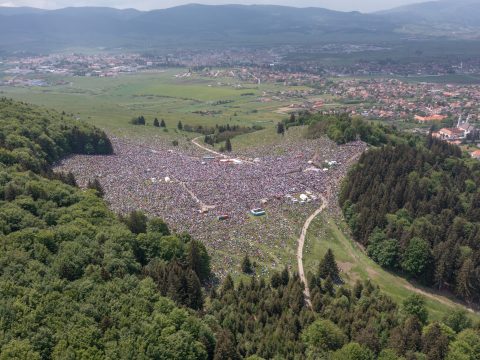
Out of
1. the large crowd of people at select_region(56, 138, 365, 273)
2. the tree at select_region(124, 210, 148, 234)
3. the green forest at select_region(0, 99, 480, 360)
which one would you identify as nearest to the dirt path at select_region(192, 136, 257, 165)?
the large crowd of people at select_region(56, 138, 365, 273)

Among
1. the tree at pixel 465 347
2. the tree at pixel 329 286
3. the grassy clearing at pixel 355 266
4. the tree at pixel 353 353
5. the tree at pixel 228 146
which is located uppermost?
the tree at pixel 353 353

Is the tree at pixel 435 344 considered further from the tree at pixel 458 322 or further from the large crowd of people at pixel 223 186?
the large crowd of people at pixel 223 186

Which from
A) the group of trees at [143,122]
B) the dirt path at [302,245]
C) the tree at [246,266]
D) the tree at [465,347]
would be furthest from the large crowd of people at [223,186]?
the group of trees at [143,122]

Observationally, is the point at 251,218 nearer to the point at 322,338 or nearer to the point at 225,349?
the point at 322,338

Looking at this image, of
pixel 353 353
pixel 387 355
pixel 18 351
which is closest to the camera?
pixel 18 351

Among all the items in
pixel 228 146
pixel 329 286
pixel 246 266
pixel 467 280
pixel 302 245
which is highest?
pixel 228 146

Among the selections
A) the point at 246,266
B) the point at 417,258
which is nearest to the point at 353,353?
the point at 246,266

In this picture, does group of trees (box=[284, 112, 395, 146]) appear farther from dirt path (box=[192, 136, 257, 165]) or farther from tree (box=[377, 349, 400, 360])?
tree (box=[377, 349, 400, 360])

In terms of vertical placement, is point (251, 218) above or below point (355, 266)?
above
